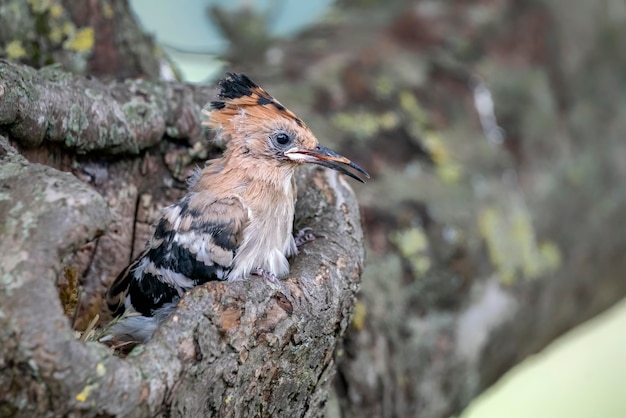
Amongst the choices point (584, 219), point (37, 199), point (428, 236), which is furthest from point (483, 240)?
point (37, 199)

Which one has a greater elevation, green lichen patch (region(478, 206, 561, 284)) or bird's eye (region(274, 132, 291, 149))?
bird's eye (region(274, 132, 291, 149))

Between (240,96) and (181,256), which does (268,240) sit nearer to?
(181,256)

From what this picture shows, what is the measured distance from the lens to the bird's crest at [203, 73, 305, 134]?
330cm

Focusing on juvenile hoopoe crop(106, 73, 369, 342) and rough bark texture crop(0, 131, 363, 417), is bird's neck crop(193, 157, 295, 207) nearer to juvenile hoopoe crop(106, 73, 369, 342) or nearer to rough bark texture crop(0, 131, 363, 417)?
juvenile hoopoe crop(106, 73, 369, 342)

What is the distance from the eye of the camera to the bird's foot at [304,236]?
3.15 m

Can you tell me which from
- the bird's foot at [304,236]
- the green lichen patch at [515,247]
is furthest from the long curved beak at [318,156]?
the green lichen patch at [515,247]

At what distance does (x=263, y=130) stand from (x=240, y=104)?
14cm

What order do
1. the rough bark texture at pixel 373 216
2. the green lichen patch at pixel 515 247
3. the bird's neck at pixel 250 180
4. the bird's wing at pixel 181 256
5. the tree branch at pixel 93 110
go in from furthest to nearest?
the green lichen patch at pixel 515 247 < the bird's neck at pixel 250 180 < the bird's wing at pixel 181 256 < the tree branch at pixel 93 110 < the rough bark texture at pixel 373 216

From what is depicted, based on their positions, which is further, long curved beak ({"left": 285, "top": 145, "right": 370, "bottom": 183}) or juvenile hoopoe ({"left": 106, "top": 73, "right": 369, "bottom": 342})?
long curved beak ({"left": 285, "top": 145, "right": 370, "bottom": 183})

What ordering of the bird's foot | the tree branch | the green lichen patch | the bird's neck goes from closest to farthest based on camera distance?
the tree branch, the bird's foot, the bird's neck, the green lichen patch

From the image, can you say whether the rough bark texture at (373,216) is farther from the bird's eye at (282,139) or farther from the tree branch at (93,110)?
the bird's eye at (282,139)

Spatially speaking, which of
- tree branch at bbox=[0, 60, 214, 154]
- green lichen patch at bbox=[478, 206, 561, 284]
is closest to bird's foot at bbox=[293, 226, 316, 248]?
tree branch at bbox=[0, 60, 214, 154]

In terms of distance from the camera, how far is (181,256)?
121 inches

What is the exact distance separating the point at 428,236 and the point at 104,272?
1561 millimetres
